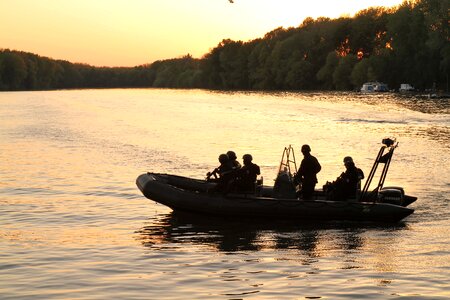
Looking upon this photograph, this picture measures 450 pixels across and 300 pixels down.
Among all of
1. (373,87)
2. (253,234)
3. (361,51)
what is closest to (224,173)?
(253,234)

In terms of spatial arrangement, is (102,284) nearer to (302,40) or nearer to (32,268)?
(32,268)

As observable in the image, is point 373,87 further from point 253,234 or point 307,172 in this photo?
point 253,234

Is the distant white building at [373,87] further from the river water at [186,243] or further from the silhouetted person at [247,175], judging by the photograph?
the silhouetted person at [247,175]

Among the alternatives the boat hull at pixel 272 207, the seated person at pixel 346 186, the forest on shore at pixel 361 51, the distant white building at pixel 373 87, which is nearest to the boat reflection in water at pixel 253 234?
the boat hull at pixel 272 207

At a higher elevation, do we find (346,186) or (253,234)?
(346,186)

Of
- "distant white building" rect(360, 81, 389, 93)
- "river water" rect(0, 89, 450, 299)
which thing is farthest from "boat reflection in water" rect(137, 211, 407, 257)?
"distant white building" rect(360, 81, 389, 93)

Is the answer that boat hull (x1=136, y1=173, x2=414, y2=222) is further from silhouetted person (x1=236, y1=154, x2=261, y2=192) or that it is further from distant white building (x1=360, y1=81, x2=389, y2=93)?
distant white building (x1=360, y1=81, x2=389, y2=93)

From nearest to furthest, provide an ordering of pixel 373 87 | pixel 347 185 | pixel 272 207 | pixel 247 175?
1. pixel 272 207
2. pixel 347 185
3. pixel 247 175
4. pixel 373 87

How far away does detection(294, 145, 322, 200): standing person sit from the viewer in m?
20.1

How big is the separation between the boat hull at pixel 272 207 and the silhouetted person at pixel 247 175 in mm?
250

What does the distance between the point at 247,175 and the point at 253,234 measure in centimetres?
209

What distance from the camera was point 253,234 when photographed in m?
19.1

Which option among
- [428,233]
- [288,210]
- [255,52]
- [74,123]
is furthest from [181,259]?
[255,52]

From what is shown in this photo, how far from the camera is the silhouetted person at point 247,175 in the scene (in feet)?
67.0
